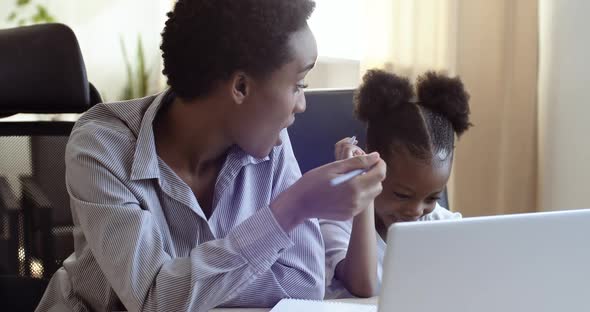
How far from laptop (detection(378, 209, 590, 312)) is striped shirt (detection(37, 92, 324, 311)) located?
45cm

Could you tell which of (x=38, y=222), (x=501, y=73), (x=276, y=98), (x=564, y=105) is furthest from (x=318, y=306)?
(x=501, y=73)

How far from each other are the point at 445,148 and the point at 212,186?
475 millimetres

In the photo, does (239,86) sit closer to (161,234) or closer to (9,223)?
(161,234)

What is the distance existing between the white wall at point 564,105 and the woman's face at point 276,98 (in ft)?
3.87

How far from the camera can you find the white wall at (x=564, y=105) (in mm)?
2195

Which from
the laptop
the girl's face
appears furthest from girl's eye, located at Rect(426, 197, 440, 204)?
the laptop

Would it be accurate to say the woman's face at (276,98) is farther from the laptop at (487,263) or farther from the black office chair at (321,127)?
the laptop at (487,263)

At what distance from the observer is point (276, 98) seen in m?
1.23

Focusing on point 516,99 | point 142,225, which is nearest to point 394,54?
point 516,99

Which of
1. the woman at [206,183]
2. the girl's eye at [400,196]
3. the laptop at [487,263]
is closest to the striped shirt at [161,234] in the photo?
the woman at [206,183]

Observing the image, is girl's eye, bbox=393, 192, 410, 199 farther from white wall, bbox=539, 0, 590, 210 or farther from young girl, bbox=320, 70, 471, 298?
white wall, bbox=539, 0, 590, 210

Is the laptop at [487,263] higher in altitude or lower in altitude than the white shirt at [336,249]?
higher

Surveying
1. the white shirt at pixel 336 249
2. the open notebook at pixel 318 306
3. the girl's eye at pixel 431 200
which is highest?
the girl's eye at pixel 431 200

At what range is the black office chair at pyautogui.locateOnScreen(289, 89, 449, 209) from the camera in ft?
5.00
